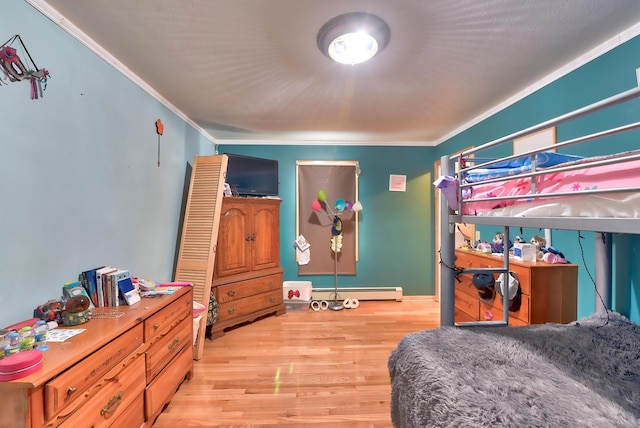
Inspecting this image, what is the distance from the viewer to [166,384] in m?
1.70

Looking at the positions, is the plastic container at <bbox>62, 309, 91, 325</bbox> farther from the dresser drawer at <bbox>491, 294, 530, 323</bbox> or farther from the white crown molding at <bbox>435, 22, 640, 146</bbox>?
the white crown molding at <bbox>435, 22, 640, 146</bbox>

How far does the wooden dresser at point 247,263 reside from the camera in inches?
111

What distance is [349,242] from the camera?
12.7 feet

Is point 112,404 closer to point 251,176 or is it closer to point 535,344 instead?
point 535,344

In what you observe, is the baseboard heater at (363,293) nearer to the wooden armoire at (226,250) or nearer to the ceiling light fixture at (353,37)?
the wooden armoire at (226,250)

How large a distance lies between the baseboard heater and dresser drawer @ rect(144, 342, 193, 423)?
2065 millimetres

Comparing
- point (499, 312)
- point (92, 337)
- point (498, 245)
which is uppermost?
point (498, 245)

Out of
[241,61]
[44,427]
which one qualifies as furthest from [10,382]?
[241,61]

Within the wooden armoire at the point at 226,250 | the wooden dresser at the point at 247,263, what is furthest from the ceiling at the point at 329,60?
the wooden dresser at the point at 247,263

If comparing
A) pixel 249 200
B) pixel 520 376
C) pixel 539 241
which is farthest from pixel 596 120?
pixel 249 200

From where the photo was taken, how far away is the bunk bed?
0.75 metres

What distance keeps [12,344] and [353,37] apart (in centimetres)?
207

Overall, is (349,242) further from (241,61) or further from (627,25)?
(627,25)

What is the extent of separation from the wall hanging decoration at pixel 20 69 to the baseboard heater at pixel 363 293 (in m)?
3.29
